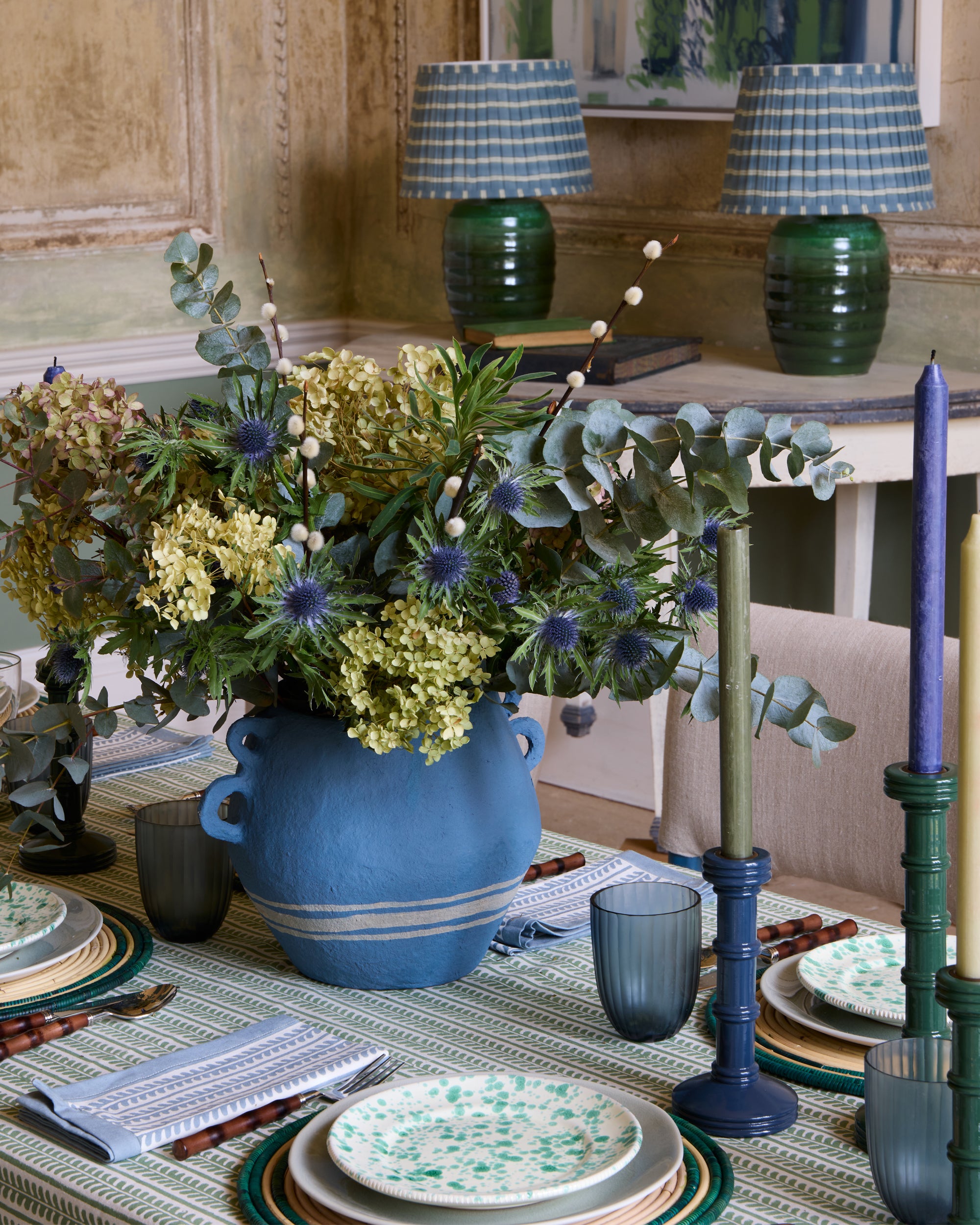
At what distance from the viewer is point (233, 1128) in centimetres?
91

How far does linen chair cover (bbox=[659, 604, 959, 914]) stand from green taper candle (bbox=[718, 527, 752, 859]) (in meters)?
0.63

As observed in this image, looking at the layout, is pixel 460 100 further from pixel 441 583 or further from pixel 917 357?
pixel 441 583

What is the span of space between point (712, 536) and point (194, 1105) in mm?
474

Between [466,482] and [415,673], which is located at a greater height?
[466,482]

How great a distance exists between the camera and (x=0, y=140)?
314cm

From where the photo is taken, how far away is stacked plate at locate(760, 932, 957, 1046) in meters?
1.00

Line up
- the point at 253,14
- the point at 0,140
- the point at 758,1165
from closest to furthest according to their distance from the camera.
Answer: the point at 758,1165 < the point at 0,140 < the point at 253,14

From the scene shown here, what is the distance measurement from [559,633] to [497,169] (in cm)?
193

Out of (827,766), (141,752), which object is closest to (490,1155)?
(827,766)

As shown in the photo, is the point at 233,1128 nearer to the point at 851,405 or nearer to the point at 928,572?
the point at 928,572

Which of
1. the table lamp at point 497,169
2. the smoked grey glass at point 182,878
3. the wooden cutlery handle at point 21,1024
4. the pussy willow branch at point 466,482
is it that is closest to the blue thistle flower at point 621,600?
the pussy willow branch at point 466,482

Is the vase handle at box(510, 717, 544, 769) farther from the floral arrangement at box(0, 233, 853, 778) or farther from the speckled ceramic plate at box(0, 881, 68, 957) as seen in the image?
the speckled ceramic plate at box(0, 881, 68, 957)

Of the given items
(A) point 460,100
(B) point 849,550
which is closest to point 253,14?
(A) point 460,100

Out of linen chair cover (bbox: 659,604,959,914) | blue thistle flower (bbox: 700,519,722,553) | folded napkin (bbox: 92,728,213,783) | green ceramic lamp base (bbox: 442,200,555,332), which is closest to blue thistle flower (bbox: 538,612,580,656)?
blue thistle flower (bbox: 700,519,722,553)
